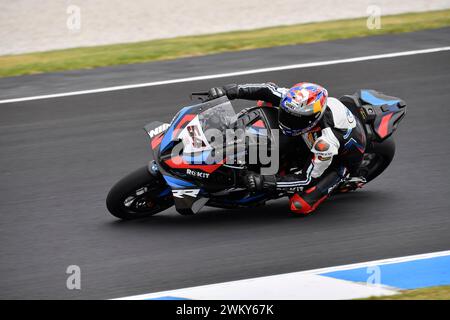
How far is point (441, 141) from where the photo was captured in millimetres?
9711

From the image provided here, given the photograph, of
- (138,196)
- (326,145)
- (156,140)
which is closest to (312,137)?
(326,145)

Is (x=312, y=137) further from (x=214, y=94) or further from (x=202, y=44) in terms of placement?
(x=202, y=44)

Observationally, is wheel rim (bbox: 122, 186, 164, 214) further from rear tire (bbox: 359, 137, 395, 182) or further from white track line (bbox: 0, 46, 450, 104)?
white track line (bbox: 0, 46, 450, 104)

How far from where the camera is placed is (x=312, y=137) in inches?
304

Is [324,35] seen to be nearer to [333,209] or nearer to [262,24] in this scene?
[262,24]

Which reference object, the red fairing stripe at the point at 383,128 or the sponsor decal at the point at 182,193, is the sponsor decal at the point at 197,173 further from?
the red fairing stripe at the point at 383,128

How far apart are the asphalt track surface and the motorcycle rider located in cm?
35

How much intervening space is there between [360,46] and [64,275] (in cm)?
738

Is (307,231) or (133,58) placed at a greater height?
(133,58)

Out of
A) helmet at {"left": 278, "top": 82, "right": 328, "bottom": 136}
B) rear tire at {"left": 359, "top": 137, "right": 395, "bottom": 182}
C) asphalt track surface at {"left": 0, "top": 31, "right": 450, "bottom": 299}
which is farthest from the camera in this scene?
rear tire at {"left": 359, "top": 137, "right": 395, "bottom": 182}

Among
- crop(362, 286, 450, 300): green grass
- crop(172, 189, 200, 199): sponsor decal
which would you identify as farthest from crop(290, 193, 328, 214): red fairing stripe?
crop(362, 286, 450, 300): green grass

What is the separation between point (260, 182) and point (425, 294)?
1.90m

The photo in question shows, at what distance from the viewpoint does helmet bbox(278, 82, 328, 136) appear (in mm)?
7445
